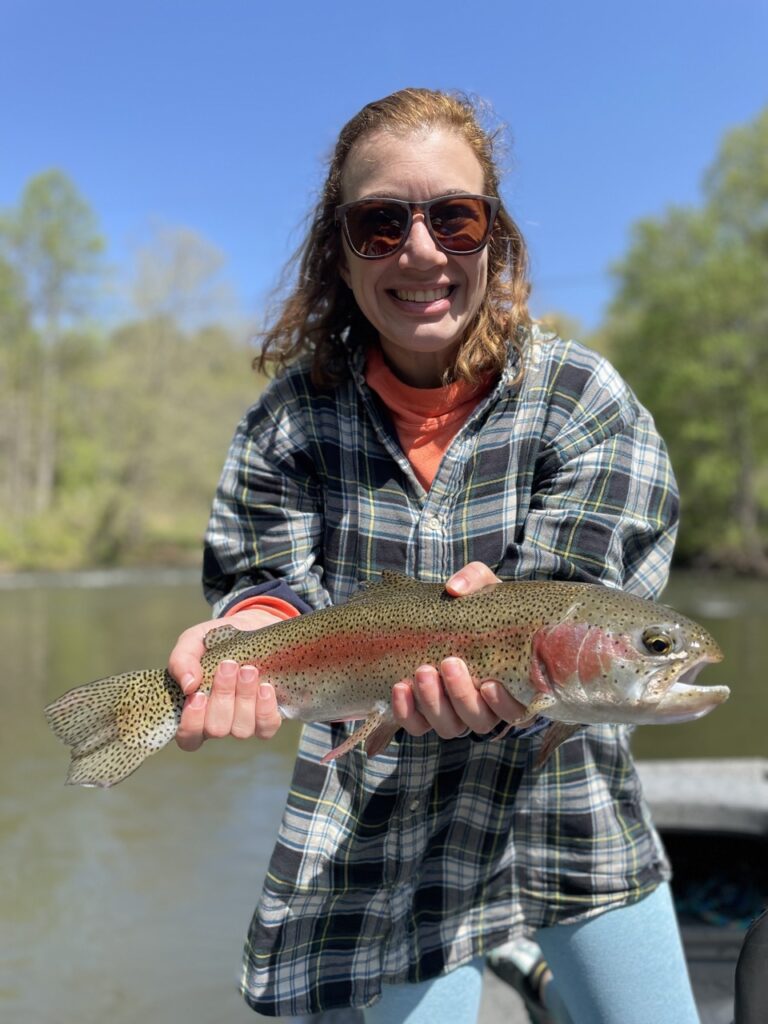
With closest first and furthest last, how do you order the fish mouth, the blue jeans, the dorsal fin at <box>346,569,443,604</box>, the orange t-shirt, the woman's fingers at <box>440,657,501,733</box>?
the fish mouth
the woman's fingers at <box>440,657,501,733</box>
the dorsal fin at <box>346,569,443,604</box>
the blue jeans
the orange t-shirt

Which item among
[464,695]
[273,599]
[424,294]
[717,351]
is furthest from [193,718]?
[717,351]

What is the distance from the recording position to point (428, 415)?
2.67m

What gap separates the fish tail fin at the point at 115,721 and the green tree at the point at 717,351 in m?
34.8

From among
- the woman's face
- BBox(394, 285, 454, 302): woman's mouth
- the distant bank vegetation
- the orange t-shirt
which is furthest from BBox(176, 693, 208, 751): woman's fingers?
the distant bank vegetation

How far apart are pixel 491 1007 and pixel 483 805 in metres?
1.72

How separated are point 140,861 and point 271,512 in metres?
5.47

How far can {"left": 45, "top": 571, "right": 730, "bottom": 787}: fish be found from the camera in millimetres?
2139

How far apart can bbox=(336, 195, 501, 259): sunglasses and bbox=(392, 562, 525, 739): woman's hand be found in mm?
912

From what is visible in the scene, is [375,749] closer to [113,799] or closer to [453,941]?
[453,941]

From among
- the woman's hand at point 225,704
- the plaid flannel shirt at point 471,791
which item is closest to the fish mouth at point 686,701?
the plaid flannel shirt at point 471,791

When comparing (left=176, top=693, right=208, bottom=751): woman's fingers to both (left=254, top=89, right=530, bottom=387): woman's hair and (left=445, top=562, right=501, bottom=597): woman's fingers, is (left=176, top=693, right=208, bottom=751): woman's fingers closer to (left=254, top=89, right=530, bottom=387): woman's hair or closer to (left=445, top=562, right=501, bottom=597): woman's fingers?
(left=445, top=562, right=501, bottom=597): woman's fingers

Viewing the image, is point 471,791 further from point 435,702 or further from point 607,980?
point 607,980

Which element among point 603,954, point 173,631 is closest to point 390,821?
point 603,954

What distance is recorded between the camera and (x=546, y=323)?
2873 mm
